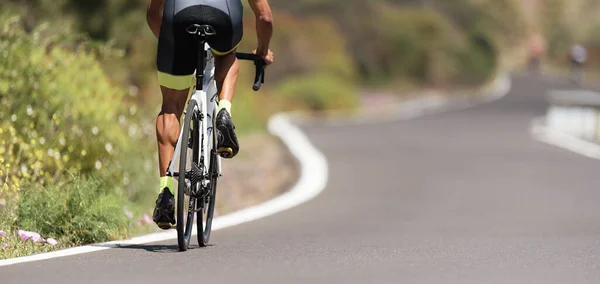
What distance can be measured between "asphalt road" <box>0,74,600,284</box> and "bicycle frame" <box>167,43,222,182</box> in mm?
566

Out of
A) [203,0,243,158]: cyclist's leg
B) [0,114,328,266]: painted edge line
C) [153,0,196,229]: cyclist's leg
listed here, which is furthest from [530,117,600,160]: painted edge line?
[153,0,196,229]: cyclist's leg

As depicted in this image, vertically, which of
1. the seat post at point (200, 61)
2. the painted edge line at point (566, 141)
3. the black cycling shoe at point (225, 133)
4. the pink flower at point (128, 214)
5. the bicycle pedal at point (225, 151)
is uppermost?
the painted edge line at point (566, 141)

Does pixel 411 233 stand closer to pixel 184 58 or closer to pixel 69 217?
pixel 69 217

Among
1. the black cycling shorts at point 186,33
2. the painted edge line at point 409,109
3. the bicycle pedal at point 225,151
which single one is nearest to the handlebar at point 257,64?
the black cycling shorts at point 186,33

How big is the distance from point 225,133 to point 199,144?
0.18 metres

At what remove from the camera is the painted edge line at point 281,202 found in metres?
8.92

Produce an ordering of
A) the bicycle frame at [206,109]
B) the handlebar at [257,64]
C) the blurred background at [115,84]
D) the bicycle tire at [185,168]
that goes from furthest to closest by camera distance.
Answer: the blurred background at [115,84]
the handlebar at [257,64]
the bicycle frame at [206,109]
the bicycle tire at [185,168]

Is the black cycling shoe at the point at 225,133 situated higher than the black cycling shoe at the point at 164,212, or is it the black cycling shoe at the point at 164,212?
the black cycling shoe at the point at 225,133

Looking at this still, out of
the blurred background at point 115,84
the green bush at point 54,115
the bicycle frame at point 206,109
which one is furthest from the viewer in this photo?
the green bush at point 54,115

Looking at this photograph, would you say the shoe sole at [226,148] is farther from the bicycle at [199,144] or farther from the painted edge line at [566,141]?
the painted edge line at [566,141]

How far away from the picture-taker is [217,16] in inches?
345

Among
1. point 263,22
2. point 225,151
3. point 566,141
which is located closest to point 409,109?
point 566,141

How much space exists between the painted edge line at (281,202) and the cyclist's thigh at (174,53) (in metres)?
1.14

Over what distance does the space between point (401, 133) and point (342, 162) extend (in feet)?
31.8
